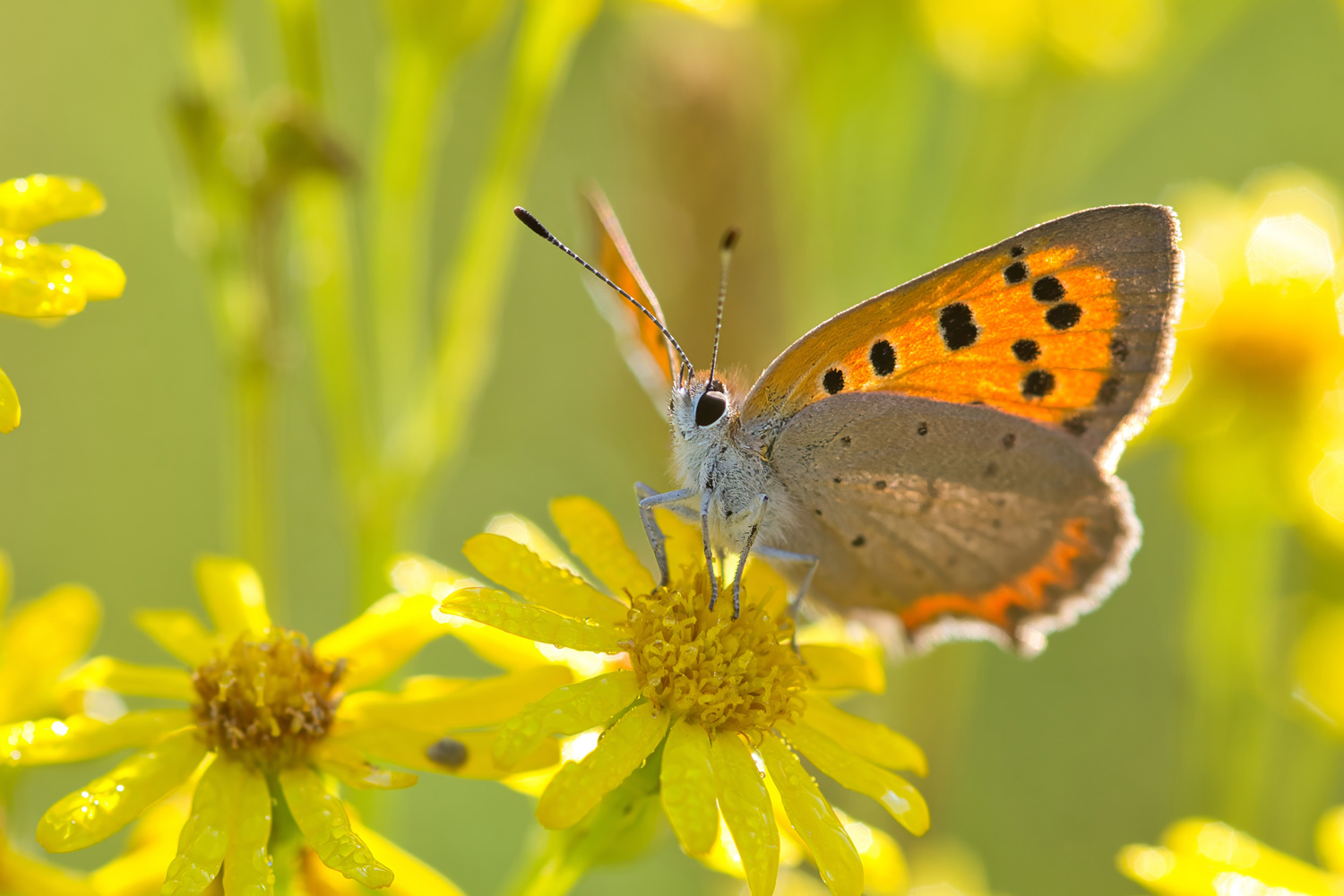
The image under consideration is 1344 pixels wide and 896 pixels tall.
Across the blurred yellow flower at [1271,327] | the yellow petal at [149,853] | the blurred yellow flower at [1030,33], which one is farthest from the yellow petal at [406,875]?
the blurred yellow flower at [1030,33]

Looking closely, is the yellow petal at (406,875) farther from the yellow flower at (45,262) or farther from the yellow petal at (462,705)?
the yellow flower at (45,262)

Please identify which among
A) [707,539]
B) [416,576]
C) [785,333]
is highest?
[785,333]

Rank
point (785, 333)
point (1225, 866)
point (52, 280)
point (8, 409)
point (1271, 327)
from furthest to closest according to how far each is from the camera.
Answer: point (1271, 327)
point (785, 333)
point (1225, 866)
point (52, 280)
point (8, 409)

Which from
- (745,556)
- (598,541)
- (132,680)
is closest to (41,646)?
(132,680)

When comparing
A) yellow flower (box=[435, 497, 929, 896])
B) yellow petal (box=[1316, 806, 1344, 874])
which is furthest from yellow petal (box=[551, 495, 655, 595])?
yellow petal (box=[1316, 806, 1344, 874])

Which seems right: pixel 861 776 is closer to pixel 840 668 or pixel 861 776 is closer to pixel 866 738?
Result: pixel 866 738

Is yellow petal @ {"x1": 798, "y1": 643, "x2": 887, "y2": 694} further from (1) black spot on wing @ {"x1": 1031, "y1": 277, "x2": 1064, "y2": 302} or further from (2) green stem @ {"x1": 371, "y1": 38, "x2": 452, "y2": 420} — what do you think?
(2) green stem @ {"x1": 371, "y1": 38, "x2": 452, "y2": 420}
